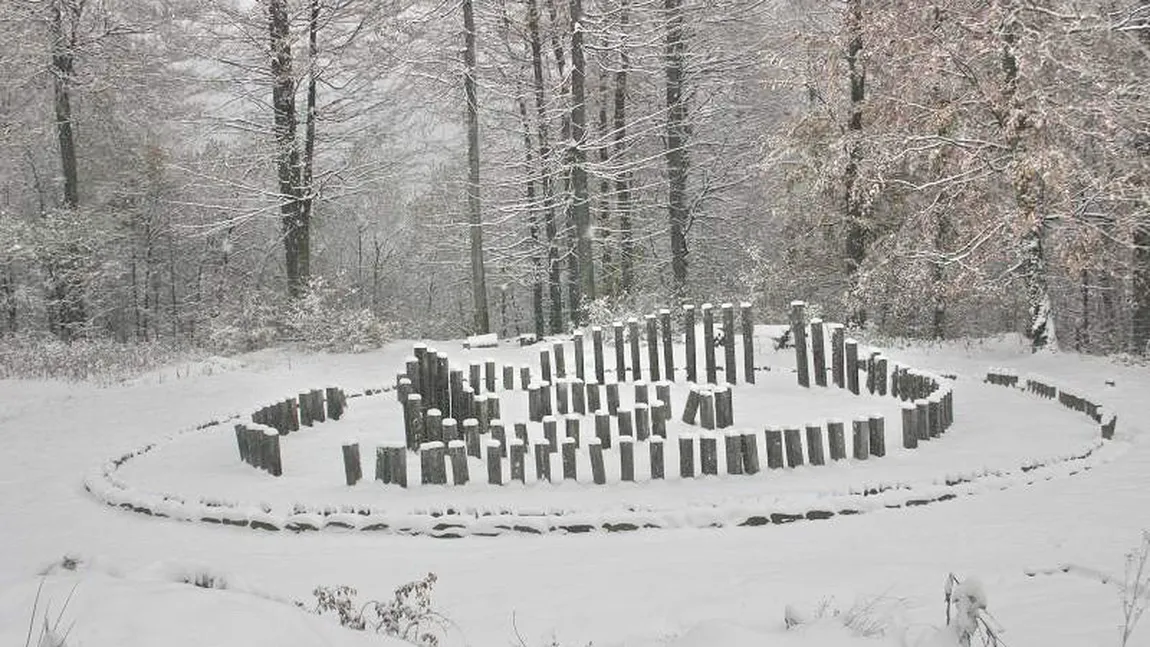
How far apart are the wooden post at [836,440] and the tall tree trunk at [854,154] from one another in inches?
335

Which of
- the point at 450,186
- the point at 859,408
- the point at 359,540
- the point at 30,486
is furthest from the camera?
the point at 450,186

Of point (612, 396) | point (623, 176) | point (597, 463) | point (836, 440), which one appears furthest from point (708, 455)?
point (623, 176)

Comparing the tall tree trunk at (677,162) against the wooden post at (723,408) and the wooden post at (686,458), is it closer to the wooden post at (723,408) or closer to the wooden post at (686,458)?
the wooden post at (723,408)

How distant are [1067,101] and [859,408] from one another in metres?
6.69

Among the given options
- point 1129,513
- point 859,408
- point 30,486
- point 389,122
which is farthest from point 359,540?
point 389,122

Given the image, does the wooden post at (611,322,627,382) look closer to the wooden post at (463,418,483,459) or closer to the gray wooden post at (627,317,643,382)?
the gray wooden post at (627,317,643,382)

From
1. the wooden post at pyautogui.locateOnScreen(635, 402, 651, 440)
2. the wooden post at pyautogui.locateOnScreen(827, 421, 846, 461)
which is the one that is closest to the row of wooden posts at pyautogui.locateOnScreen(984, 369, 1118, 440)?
the wooden post at pyautogui.locateOnScreen(827, 421, 846, 461)

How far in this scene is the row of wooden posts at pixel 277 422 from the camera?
27.2 feet

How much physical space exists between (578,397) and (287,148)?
9.77m

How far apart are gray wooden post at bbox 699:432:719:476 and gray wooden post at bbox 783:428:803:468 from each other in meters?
0.65

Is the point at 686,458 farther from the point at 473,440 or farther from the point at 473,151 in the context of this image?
the point at 473,151

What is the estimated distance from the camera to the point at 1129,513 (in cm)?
593

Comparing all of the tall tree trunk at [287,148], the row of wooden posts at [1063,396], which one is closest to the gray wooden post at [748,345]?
the row of wooden posts at [1063,396]

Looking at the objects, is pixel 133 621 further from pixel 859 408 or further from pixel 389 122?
pixel 389 122
